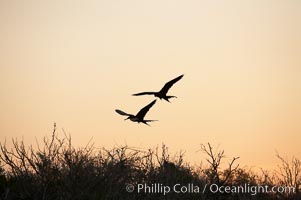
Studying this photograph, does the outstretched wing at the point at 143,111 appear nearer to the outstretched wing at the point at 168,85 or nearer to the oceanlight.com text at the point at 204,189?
the outstretched wing at the point at 168,85

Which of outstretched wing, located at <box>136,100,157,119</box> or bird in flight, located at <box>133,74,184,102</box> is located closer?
bird in flight, located at <box>133,74,184,102</box>

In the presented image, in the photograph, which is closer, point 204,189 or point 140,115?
point 140,115

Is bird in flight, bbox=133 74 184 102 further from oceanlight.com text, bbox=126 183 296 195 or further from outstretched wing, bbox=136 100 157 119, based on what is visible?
oceanlight.com text, bbox=126 183 296 195

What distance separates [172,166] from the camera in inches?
858

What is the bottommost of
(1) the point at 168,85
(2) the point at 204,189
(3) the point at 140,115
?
(2) the point at 204,189

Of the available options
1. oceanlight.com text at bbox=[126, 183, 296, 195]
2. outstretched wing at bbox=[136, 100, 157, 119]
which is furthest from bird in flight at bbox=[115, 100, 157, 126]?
oceanlight.com text at bbox=[126, 183, 296, 195]

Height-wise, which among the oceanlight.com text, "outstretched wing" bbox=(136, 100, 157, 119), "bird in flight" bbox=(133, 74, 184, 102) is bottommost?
the oceanlight.com text

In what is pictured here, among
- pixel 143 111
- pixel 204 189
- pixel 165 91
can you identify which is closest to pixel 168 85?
pixel 165 91

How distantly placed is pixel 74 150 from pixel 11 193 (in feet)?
6.79

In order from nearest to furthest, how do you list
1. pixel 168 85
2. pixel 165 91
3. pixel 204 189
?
pixel 165 91, pixel 168 85, pixel 204 189

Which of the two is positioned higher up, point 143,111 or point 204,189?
point 143,111

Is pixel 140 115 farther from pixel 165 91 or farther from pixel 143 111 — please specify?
pixel 165 91

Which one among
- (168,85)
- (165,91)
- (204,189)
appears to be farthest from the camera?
(204,189)

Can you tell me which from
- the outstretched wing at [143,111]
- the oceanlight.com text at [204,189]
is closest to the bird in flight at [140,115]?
the outstretched wing at [143,111]
